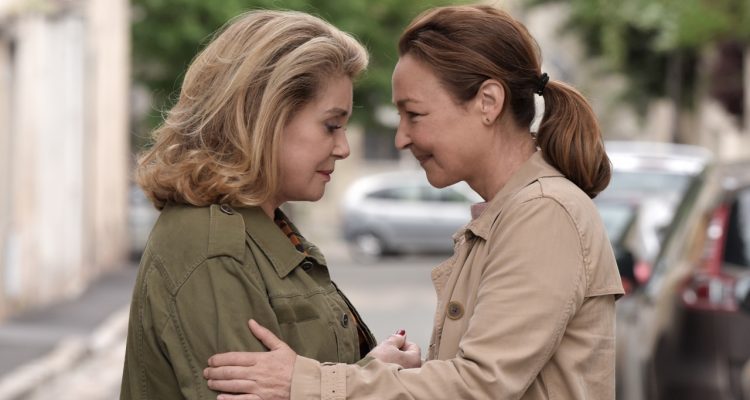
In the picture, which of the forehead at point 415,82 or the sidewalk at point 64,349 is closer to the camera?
the forehead at point 415,82

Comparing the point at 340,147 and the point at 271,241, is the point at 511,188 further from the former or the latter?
the point at 271,241

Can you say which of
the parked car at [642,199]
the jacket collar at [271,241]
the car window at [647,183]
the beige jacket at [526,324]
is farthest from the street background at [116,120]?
the car window at [647,183]

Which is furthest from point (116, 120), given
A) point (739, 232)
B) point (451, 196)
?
point (739, 232)

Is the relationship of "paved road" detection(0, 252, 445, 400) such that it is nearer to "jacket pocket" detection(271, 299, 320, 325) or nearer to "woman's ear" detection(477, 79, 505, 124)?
"jacket pocket" detection(271, 299, 320, 325)

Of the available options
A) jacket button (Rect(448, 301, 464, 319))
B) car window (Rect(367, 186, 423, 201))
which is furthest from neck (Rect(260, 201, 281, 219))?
car window (Rect(367, 186, 423, 201))

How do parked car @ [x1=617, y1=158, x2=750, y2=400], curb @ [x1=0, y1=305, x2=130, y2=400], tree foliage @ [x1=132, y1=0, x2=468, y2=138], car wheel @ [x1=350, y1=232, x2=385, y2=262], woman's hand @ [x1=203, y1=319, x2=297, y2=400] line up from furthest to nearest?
car wheel @ [x1=350, y1=232, x2=385, y2=262], tree foliage @ [x1=132, y1=0, x2=468, y2=138], curb @ [x1=0, y1=305, x2=130, y2=400], parked car @ [x1=617, y1=158, x2=750, y2=400], woman's hand @ [x1=203, y1=319, x2=297, y2=400]

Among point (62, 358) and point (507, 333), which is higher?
point (507, 333)

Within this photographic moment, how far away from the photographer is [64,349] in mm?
12555

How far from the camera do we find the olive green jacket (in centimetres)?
299

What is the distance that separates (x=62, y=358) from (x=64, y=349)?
52 cm

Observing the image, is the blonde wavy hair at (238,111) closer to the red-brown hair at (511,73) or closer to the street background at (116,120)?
the red-brown hair at (511,73)

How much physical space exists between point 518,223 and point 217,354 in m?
0.66

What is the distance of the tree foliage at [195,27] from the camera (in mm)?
28781

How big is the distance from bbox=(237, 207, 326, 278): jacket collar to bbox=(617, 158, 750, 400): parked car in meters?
3.38
